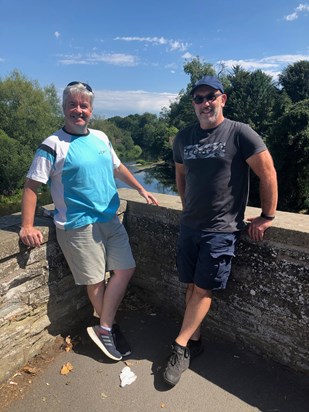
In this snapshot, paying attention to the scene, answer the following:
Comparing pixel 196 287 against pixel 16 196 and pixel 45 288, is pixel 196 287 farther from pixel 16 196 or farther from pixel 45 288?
pixel 16 196

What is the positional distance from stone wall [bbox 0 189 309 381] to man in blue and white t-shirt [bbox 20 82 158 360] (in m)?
0.24

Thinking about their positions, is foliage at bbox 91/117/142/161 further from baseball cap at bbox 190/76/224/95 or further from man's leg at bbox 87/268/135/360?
baseball cap at bbox 190/76/224/95

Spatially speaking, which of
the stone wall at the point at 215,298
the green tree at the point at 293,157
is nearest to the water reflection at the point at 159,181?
the green tree at the point at 293,157

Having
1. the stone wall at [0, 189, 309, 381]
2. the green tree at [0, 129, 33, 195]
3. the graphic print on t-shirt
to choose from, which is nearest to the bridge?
the stone wall at [0, 189, 309, 381]

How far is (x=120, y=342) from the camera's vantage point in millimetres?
3068

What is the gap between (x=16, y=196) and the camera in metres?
34.4

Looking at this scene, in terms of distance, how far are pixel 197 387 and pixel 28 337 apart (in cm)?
142

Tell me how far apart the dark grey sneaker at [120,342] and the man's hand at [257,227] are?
4.68 ft

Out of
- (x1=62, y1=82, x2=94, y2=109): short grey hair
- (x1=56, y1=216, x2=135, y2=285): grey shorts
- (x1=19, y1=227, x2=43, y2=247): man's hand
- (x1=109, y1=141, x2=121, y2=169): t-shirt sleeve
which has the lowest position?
(x1=56, y1=216, x2=135, y2=285): grey shorts

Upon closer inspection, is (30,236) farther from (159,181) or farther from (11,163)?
(159,181)

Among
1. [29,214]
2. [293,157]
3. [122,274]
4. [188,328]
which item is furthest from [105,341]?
[293,157]

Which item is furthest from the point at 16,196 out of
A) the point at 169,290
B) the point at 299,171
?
the point at 169,290

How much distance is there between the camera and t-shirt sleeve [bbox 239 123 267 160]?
7.92 ft

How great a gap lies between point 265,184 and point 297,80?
41.1 meters
